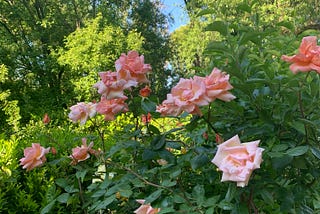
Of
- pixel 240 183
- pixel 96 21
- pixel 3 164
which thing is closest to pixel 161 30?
pixel 96 21

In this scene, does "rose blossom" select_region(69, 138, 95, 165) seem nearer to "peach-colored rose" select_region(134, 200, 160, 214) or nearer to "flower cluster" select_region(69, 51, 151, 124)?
"flower cluster" select_region(69, 51, 151, 124)

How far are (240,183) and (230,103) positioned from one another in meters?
0.29

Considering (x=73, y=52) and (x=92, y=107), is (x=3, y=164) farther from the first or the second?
(x=73, y=52)

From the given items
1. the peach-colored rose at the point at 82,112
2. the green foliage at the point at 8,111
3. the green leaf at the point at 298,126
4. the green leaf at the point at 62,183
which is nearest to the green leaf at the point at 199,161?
the green leaf at the point at 298,126

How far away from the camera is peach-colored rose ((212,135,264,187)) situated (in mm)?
753

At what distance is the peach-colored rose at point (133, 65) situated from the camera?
1.12m

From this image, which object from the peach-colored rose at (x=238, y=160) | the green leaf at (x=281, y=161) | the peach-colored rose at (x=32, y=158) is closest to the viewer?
the peach-colored rose at (x=238, y=160)

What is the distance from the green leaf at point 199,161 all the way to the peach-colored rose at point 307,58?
0.31 meters

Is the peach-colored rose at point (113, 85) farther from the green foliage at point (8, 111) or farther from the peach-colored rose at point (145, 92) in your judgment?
the green foliage at point (8, 111)

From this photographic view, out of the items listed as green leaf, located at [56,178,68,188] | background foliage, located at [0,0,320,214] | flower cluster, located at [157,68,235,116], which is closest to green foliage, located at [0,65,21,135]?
background foliage, located at [0,0,320,214]

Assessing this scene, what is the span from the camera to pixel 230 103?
994 millimetres

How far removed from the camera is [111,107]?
118 centimetres

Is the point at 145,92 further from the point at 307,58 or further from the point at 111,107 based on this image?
the point at 307,58

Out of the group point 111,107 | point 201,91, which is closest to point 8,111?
point 111,107
